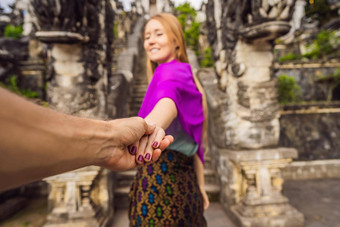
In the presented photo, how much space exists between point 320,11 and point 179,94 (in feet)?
63.7

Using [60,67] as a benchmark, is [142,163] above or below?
below

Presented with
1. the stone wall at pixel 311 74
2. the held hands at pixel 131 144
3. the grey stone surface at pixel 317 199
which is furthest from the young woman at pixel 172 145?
the stone wall at pixel 311 74

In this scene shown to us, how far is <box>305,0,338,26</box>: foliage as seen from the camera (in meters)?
15.0

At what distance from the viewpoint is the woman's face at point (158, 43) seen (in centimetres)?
137

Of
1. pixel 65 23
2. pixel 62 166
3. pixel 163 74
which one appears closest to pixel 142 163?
pixel 62 166

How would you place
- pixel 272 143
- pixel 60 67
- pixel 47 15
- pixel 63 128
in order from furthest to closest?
1. pixel 272 143
2. pixel 60 67
3. pixel 47 15
4. pixel 63 128

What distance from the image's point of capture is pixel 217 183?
3.58 meters

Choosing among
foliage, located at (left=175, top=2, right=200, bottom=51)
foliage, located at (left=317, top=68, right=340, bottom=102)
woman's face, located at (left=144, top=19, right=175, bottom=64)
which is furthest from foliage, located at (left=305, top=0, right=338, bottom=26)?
woman's face, located at (left=144, top=19, right=175, bottom=64)

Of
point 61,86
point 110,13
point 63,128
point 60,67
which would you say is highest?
point 110,13

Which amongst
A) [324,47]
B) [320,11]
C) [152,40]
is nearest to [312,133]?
[152,40]

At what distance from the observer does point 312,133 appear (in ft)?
17.6

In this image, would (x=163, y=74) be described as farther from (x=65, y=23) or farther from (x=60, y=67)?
(x=60, y=67)

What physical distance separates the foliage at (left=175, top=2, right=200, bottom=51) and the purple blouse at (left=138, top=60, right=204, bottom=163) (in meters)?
9.09

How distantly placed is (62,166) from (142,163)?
0.28 metres
